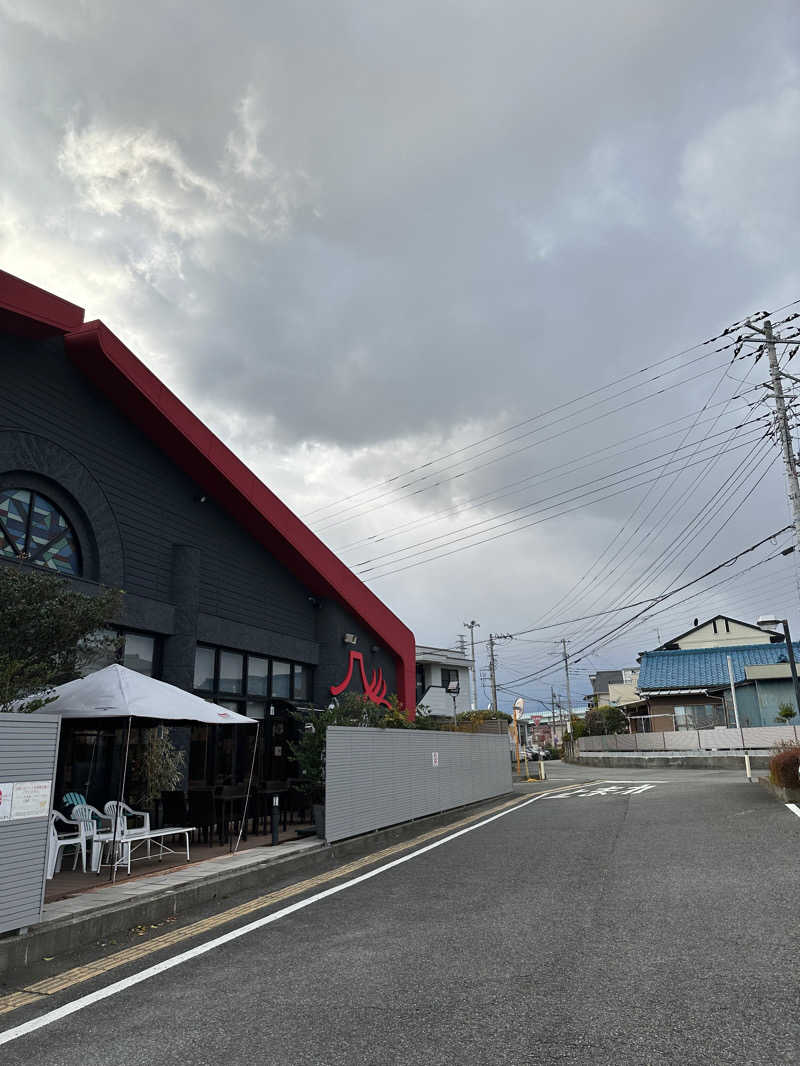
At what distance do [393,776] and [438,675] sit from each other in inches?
1357

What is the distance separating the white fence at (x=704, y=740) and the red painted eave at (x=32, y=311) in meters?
34.0

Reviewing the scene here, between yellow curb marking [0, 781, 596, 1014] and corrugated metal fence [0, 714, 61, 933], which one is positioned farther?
corrugated metal fence [0, 714, 61, 933]

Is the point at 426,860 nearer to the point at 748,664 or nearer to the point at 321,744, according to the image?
the point at 321,744

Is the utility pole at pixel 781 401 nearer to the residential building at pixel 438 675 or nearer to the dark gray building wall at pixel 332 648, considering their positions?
the dark gray building wall at pixel 332 648

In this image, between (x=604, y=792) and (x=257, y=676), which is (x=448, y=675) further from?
(x=257, y=676)

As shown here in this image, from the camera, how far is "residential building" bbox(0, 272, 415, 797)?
40.7 feet

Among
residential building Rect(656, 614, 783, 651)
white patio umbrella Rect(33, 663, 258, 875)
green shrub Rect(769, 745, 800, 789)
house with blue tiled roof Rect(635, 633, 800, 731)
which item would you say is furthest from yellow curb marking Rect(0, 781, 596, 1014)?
residential building Rect(656, 614, 783, 651)

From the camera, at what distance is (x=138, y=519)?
14711 mm

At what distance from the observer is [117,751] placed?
13.2 metres

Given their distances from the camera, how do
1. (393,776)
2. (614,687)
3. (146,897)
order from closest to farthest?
(146,897) < (393,776) < (614,687)

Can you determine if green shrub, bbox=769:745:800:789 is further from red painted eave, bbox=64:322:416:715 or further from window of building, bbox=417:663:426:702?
window of building, bbox=417:663:426:702

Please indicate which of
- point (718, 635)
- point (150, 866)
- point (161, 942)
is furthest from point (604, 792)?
point (718, 635)

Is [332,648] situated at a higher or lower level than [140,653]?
higher

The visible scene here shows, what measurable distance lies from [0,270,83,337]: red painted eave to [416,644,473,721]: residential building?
35.5 m
